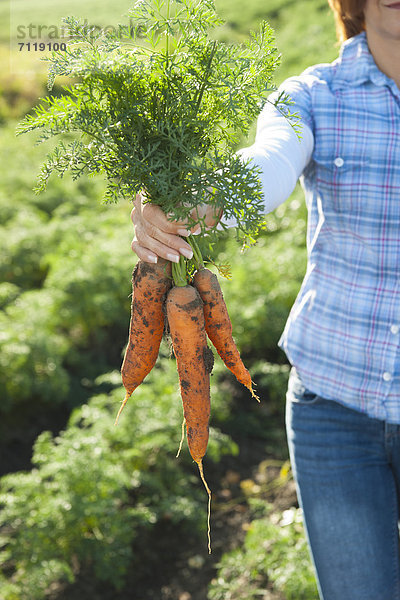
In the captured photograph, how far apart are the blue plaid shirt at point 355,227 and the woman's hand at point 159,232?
594 millimetres

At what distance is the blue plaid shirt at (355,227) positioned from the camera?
71.2 inches

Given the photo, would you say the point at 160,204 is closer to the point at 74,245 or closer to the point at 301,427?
the point at 301,427

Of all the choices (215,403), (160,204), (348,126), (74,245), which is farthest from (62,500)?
(74,245)

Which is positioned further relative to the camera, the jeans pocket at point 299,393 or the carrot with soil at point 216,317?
the jeans pocket at point 299,393

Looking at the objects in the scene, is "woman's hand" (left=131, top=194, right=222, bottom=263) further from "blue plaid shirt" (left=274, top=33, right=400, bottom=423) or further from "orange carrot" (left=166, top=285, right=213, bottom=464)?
"blue plaid shirt" (left=274, top=33, right=400, bottom=423)

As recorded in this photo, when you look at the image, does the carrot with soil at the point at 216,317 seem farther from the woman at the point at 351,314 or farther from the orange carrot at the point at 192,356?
the woman at the point at 351,314

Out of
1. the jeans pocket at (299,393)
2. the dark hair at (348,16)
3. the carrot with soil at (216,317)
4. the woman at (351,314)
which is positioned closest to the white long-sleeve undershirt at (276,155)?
the woman at (351,314)

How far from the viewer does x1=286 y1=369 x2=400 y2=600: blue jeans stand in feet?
6.19

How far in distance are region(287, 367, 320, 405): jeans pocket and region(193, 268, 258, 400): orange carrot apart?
20 centimetres

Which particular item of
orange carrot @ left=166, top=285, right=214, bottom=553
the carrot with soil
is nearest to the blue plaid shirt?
the carrot with soil

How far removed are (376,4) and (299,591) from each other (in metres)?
2.43

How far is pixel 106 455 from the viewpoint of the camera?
10.5 feet

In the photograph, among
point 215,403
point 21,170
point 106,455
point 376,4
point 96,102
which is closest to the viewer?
point 96,102

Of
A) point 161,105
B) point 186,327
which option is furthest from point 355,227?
point 161,105
